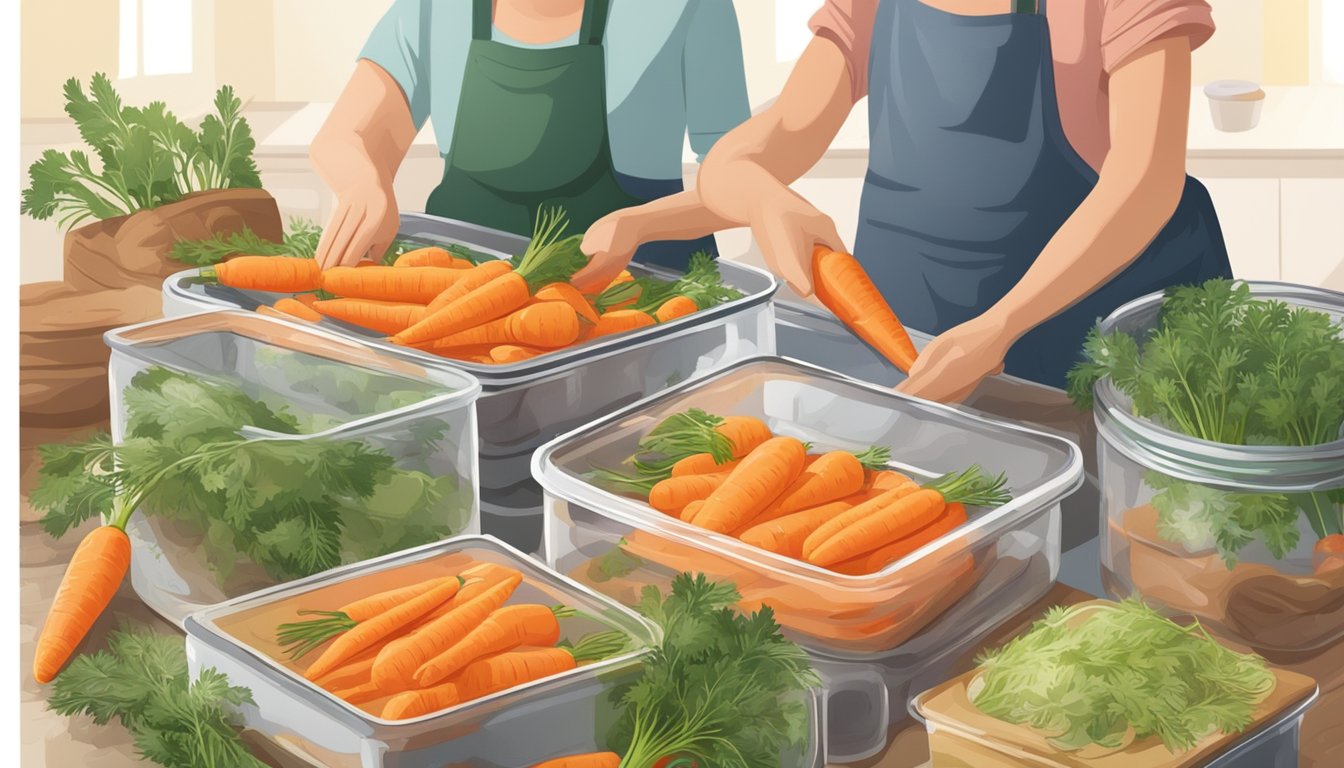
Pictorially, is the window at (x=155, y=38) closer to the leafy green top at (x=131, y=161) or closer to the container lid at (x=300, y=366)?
the leafy green top at (x=131, y=161)

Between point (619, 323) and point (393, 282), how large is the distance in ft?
0.86

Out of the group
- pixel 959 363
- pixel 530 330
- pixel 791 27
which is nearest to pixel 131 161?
pixel 530 330

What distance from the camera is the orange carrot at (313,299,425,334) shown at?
141 centimetres

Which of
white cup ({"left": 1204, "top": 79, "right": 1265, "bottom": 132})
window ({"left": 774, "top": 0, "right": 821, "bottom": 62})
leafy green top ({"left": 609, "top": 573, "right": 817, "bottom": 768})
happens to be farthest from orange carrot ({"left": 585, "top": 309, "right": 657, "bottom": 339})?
white cup ({"left": 1204, "top": 79, "right": 1265, "bottom": 132})

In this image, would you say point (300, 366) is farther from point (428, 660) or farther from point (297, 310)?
point (428, 660)

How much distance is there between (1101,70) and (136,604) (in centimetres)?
98

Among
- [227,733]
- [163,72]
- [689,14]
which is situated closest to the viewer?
[227,733]

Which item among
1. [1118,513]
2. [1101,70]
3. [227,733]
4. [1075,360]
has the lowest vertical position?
[227,733]

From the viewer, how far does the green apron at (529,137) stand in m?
1.67

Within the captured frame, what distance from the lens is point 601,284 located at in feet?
4.80

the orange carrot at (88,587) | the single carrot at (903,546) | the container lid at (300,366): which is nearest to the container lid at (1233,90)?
the single carrot at (903,546)

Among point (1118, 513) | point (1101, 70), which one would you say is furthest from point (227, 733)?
point (1101, 70)

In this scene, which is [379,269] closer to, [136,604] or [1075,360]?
[136,604]

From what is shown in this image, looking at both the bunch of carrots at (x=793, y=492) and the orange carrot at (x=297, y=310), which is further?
the orange carrot at (x=297, y=310)
